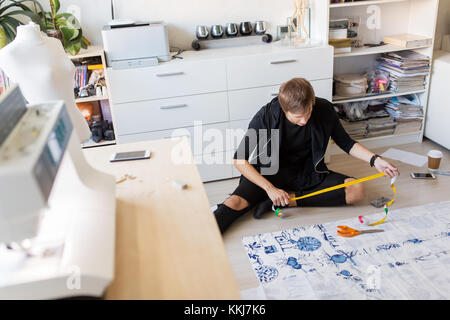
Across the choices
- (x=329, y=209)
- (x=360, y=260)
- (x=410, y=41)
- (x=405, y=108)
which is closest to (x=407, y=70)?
(x=410, y=41)

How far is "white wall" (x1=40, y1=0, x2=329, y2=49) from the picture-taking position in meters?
2.96

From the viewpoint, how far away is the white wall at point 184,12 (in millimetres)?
2965

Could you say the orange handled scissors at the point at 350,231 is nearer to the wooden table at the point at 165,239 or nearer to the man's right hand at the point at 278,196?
the man's right hand at the point at 278,196

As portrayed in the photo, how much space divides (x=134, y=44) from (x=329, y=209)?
62.0 inches

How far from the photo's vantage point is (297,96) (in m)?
2.09

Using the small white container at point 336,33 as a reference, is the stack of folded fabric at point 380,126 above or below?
below

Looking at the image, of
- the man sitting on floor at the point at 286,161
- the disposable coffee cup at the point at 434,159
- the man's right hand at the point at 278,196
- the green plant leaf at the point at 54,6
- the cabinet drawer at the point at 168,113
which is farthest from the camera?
the disposable coffee cup at the point at 434,159

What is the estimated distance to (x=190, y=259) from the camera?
1024mm

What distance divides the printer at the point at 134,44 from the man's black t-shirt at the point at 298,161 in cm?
99

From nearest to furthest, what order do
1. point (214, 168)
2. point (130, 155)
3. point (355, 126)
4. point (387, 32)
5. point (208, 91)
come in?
point (130, 155) < point (208, 91) < point (214, 168) < point (355, 126) < point (387, 32)

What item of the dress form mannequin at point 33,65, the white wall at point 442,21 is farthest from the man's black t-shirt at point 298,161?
the white wall at point 442,21

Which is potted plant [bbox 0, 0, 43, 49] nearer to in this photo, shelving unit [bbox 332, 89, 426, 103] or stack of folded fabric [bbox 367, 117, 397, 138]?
shelving unit [bbox 332, 89, 426, 103]

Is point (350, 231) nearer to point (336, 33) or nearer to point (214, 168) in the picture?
point (214, 168)
